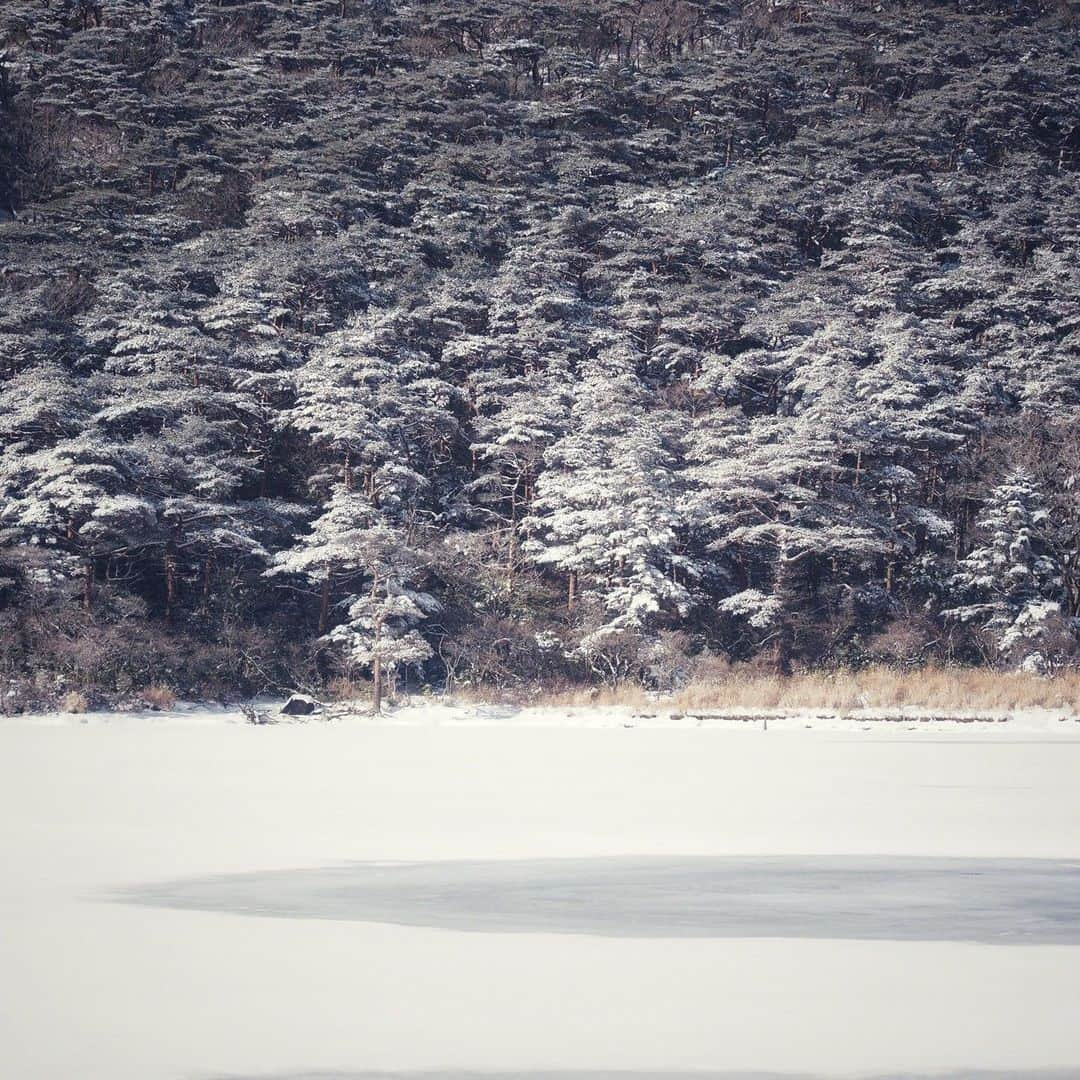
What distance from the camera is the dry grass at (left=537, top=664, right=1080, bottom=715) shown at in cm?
2525

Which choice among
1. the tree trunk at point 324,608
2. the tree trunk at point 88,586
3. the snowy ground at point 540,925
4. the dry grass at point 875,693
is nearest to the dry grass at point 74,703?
the tree trunk at point 88,586

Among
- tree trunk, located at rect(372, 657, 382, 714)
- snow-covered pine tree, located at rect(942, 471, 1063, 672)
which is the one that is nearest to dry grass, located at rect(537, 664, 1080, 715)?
snow-covered pine tree, located at rect(942, 471, 1063, 672)

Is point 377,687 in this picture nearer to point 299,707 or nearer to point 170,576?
point 299,707

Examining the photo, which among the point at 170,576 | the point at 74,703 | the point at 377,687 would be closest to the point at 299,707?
the point at 377,687

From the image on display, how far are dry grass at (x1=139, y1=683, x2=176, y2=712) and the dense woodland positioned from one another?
45 centimetres

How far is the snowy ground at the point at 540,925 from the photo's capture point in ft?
17.4

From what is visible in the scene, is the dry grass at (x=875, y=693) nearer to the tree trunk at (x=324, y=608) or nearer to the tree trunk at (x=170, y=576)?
the tree trunk at (x=324, y=608)

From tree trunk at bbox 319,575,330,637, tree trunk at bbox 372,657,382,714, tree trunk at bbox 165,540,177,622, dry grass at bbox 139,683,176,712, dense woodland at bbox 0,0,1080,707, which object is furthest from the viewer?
tree trunk at bbox 319,575,330,637

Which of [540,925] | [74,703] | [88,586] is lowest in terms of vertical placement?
[74,703]

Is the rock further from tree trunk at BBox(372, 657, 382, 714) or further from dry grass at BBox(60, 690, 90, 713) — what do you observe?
dry grass at BBox(60, 690, 90, 713)

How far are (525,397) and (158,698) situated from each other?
14.7 meters

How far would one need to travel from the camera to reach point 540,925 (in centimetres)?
741

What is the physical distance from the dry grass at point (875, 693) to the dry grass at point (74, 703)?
9.47 metres

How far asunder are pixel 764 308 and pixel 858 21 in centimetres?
4554
